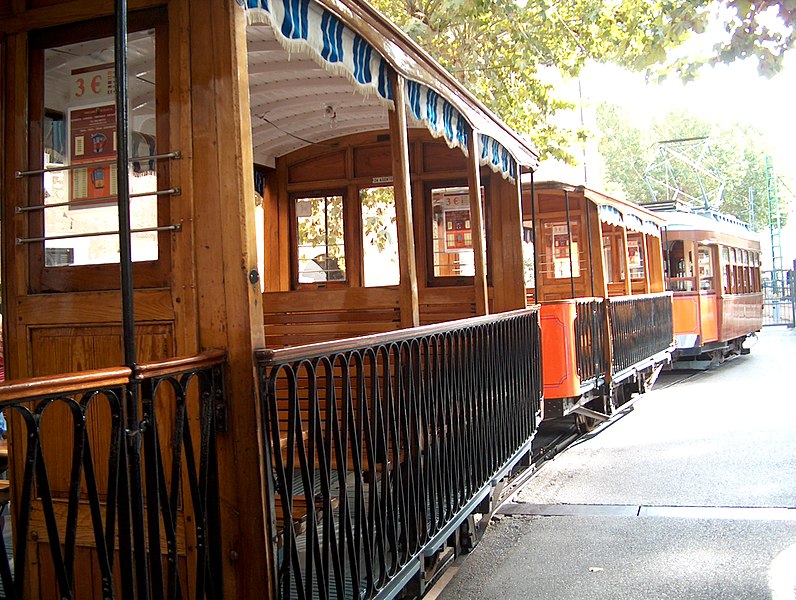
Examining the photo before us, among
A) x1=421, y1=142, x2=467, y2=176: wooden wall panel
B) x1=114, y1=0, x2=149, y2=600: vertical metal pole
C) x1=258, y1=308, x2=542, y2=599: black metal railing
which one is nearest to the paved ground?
x1=258, y1=308, x2=542, y2=599: black metal railing

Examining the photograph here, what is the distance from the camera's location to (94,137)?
9.84 ft

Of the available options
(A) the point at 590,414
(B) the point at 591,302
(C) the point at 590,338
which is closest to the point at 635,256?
(B) the point at 591,302

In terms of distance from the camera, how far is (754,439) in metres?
8.32

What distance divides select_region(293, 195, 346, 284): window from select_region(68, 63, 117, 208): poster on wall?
13.2 feet

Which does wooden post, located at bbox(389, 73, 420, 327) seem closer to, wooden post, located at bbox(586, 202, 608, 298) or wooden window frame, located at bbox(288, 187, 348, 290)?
wooden window frame, located at bbox(288, 187, 348, 290)

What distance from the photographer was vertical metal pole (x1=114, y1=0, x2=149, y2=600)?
212cm

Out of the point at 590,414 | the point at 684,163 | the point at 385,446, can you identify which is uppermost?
the point at 684,163

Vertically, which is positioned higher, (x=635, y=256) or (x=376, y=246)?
(x=635, y=256)

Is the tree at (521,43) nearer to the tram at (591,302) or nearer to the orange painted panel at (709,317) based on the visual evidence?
the tram at (591,302)

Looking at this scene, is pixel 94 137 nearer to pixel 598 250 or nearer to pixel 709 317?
pixel 598 250

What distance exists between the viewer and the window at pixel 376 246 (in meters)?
7.00

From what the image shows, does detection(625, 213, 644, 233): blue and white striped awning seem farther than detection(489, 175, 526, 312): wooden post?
Yes

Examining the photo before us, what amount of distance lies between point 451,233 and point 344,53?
140 inches

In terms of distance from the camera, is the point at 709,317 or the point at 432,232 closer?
the point at 432,232
